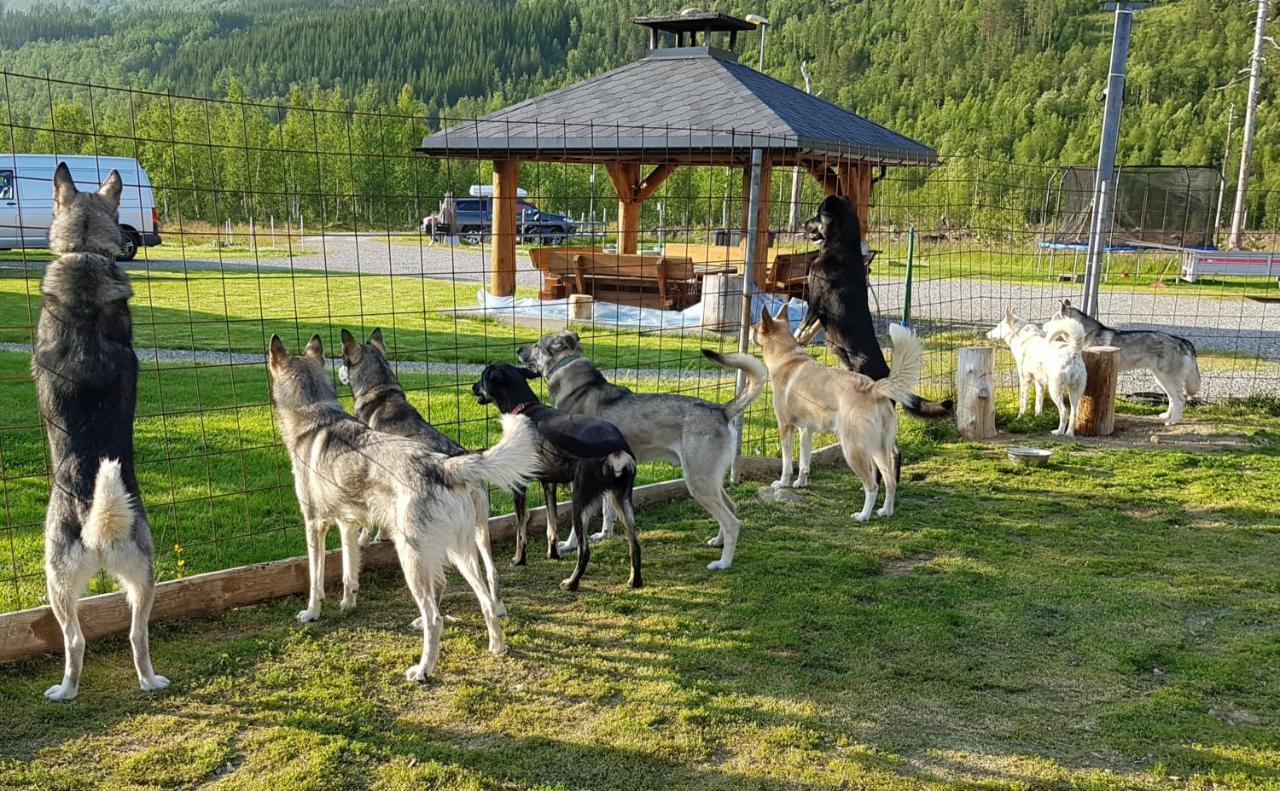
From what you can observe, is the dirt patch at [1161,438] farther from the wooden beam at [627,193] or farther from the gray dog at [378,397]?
the wooden beam at [627,193]

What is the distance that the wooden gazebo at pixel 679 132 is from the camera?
13.1 meters

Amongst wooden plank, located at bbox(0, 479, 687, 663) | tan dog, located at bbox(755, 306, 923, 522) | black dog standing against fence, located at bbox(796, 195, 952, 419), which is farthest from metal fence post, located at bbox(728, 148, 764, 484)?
wooden plank, located at bbox(0, 479, 687, 663)

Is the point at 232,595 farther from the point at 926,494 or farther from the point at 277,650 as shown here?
the point at 926,494

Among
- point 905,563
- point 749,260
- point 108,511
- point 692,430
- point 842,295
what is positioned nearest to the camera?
point 108,511

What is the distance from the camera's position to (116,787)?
3.33 m

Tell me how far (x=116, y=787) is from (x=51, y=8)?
249 meters

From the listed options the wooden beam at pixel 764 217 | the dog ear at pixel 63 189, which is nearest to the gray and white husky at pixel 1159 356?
the wooden beam at pixel 764 217

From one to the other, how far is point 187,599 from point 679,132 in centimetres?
996

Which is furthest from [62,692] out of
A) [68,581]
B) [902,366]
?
[902,366]

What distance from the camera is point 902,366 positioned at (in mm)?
6656

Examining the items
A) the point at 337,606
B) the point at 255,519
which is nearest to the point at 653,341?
the point at 255,519

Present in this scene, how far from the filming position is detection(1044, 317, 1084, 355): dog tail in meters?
9.34

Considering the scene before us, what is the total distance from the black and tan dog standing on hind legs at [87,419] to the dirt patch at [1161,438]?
7.87 metres

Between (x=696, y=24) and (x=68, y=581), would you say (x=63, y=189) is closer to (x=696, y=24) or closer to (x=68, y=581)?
(x=68, y=581)
